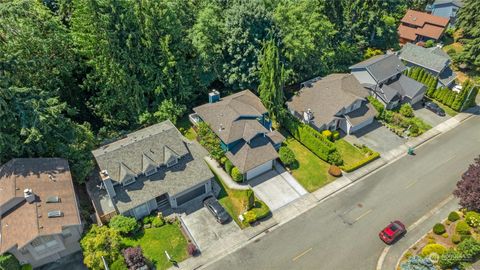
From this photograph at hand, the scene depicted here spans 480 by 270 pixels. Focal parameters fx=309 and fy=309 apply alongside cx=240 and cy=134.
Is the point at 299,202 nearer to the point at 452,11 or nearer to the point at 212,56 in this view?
the point at 212,56

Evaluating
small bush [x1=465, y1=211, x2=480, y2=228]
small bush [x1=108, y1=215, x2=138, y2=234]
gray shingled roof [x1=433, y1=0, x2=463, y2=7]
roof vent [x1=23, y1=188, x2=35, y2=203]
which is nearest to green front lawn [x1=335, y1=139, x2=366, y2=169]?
small bush [x1=465, y1=211, x2=480, y2=228]

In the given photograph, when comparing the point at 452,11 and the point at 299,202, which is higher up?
the point at 452,11

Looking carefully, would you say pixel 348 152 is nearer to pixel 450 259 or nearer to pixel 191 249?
pixel 450 259

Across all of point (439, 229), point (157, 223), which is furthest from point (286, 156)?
point (439, 229)

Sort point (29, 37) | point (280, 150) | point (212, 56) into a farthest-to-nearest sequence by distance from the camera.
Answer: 1. point (212, 56)
2. point (280, 150)
3. point (29, 37)

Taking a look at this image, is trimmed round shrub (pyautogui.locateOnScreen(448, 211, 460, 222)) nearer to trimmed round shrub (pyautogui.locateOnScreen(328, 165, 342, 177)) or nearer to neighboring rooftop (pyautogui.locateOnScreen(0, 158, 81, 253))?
trimmed round shrub (pyautogui.locateOnScreen(328, 165, 342, 177))

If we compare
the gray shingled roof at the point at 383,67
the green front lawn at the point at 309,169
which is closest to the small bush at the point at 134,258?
the green front lawn at the point at 309,169

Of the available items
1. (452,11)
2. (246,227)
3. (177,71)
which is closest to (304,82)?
(177,71)

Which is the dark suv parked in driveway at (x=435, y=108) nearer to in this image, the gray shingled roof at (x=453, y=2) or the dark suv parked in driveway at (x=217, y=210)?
the gray shingled roof at (x=453, y=2)
